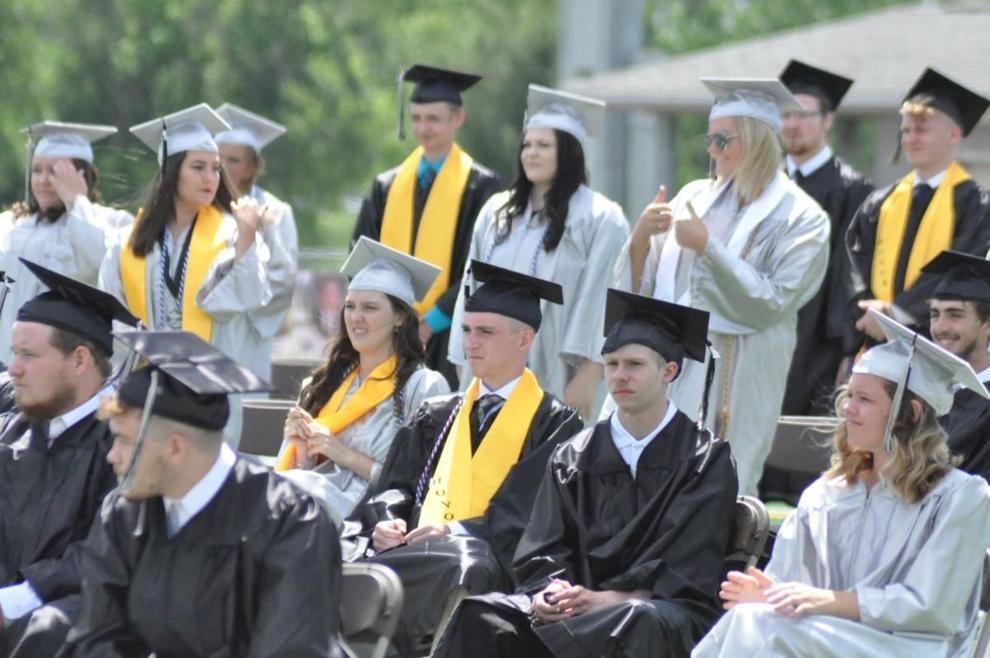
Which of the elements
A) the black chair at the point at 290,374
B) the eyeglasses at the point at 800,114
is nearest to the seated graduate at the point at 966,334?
the eyeglasses at the point at 800,114

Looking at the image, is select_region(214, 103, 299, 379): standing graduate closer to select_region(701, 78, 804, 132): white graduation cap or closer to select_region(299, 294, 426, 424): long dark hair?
select_region(299, 294, 426, 424): long dark hair

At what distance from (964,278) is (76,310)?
307cm

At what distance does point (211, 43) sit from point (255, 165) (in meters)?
19.6

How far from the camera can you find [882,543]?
18.5 feet

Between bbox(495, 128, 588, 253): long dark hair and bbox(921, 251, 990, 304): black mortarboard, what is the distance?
2008 mm

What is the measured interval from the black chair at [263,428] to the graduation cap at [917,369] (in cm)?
309

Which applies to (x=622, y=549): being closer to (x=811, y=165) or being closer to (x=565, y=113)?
(x=565, y=113)

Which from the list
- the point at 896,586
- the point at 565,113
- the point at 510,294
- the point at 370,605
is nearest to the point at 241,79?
the point at 565,113

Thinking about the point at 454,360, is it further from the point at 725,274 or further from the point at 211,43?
the point at 211,43

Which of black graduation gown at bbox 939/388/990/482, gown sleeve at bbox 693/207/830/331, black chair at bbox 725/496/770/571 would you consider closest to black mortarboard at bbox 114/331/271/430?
black chair at bbox 725/496/770/571

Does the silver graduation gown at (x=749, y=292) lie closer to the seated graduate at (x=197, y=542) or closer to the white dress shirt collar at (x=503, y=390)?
the white dress shirt collar at (x=503, y=390)

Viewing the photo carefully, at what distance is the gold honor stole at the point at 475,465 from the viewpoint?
6.59 m

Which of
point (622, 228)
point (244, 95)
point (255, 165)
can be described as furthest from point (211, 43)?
point (622, 228)

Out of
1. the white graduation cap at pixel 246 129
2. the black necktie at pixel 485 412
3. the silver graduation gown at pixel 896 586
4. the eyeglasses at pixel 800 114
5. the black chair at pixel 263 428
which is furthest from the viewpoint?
the white graduation cap at pixel 246 129
